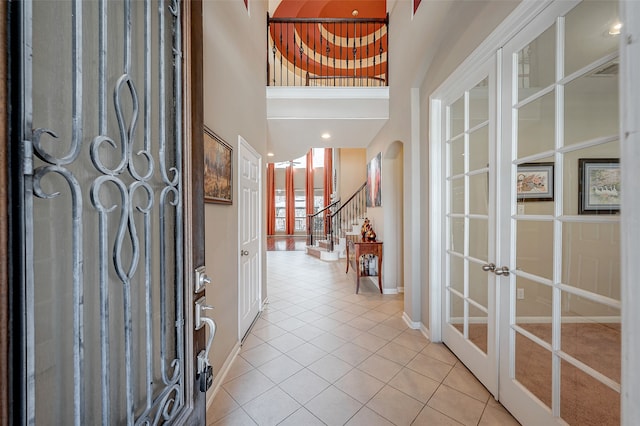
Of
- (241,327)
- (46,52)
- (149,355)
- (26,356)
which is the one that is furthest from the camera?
(241,327)

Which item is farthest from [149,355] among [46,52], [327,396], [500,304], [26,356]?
[500,304]

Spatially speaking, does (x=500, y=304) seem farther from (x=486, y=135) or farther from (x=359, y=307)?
(x=359, y=307)

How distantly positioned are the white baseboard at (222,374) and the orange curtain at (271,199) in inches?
355

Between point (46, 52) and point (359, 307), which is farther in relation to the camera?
point (359, 307)

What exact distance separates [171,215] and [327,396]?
5.69 feet

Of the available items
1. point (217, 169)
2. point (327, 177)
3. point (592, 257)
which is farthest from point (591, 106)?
point (327, 177)

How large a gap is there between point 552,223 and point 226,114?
7.68 ft

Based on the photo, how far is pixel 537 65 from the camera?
151cm

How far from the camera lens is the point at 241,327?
2588mm

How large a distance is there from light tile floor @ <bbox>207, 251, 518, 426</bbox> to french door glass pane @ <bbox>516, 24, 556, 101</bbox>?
2.01m

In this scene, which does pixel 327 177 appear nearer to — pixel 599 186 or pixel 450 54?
pixel 450 54

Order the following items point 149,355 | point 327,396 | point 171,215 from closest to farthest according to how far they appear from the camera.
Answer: point 149,355 < point 171,215 < point 327,396

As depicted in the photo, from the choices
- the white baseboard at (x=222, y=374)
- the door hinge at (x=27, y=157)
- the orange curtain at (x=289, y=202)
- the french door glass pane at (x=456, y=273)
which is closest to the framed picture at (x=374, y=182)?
the french door glass pane at (x=456, y=273)

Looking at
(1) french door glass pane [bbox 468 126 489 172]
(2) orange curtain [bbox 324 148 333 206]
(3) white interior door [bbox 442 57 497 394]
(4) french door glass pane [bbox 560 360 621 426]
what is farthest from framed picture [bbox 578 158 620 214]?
(2) orange curtain [bbox 324 148 333 206]
